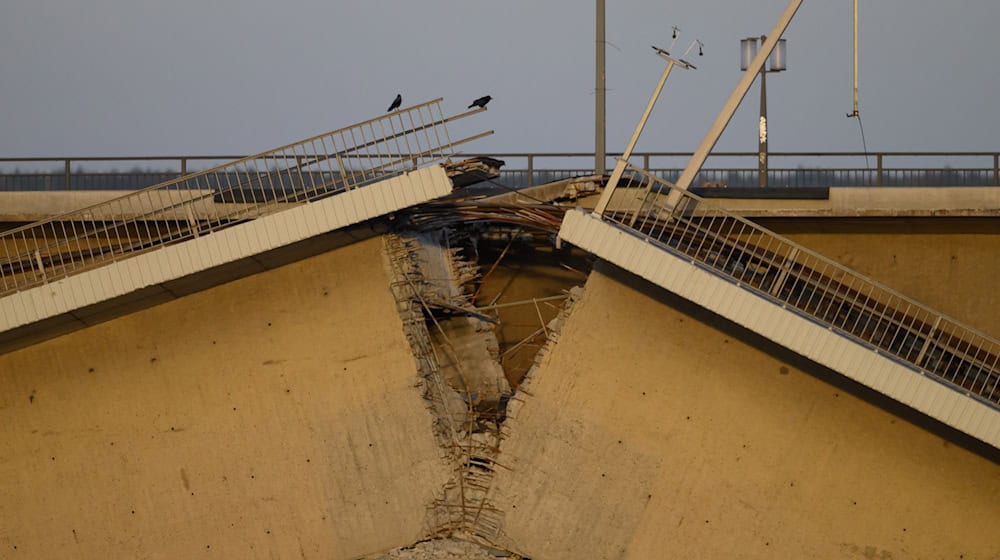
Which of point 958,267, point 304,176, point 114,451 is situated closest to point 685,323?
point 958,267

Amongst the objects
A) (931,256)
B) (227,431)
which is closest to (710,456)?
(931,256)

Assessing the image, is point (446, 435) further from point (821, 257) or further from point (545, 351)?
point (821, 257)

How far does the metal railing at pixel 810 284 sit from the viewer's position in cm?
1369

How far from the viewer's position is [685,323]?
48.3ft

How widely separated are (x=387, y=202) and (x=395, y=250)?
1255 mm

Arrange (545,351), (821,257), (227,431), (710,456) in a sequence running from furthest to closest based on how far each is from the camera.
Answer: (227,431) → (545,351) → (710,456) → (821,257)

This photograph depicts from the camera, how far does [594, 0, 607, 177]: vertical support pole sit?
54.7ft

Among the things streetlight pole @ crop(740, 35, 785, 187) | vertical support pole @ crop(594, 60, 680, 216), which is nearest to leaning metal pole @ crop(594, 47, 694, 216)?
vertical support pole @ crop(594, 60, 680, 216)

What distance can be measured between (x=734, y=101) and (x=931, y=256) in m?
2.85

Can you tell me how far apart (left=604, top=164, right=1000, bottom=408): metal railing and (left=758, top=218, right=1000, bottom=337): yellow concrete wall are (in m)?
0.25

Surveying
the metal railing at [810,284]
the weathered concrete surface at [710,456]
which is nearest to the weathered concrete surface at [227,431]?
the weathered concrete surface at [710,456]

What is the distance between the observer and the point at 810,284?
47.4ft

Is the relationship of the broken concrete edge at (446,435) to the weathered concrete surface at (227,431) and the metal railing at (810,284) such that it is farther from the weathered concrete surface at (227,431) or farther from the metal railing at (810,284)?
the metal railing at (810,284)

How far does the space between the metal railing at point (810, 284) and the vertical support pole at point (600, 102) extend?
1986mm
